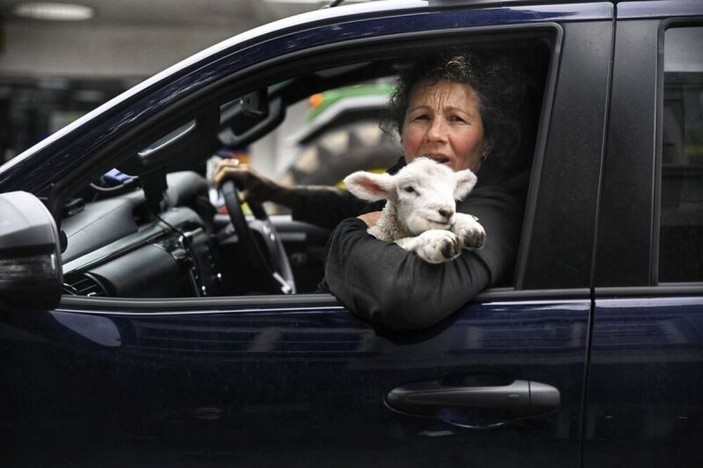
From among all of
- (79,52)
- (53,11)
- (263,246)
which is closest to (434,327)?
(263,246)

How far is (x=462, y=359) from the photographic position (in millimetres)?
2074

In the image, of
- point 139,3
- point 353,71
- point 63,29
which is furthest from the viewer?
point 63,29

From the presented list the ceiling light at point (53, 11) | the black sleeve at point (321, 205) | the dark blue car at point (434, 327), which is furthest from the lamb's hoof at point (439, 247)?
the ceiling light at point (53, 11)

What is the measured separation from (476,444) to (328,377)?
302 mm

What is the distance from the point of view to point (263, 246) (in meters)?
3.79

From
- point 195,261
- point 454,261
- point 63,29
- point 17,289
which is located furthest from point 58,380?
point 63,29

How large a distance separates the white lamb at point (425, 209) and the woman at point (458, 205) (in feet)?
0.13

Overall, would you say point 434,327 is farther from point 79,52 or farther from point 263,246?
point 79,52

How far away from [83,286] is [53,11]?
11095mm

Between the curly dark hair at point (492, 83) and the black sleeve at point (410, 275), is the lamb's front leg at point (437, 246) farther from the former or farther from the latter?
the curly dark hair at point (492, 83)

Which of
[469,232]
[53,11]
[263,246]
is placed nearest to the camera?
[469,232]

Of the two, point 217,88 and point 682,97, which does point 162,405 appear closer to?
point 217,88

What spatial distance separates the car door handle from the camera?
2.04m

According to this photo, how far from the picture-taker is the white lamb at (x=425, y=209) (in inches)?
82.8
